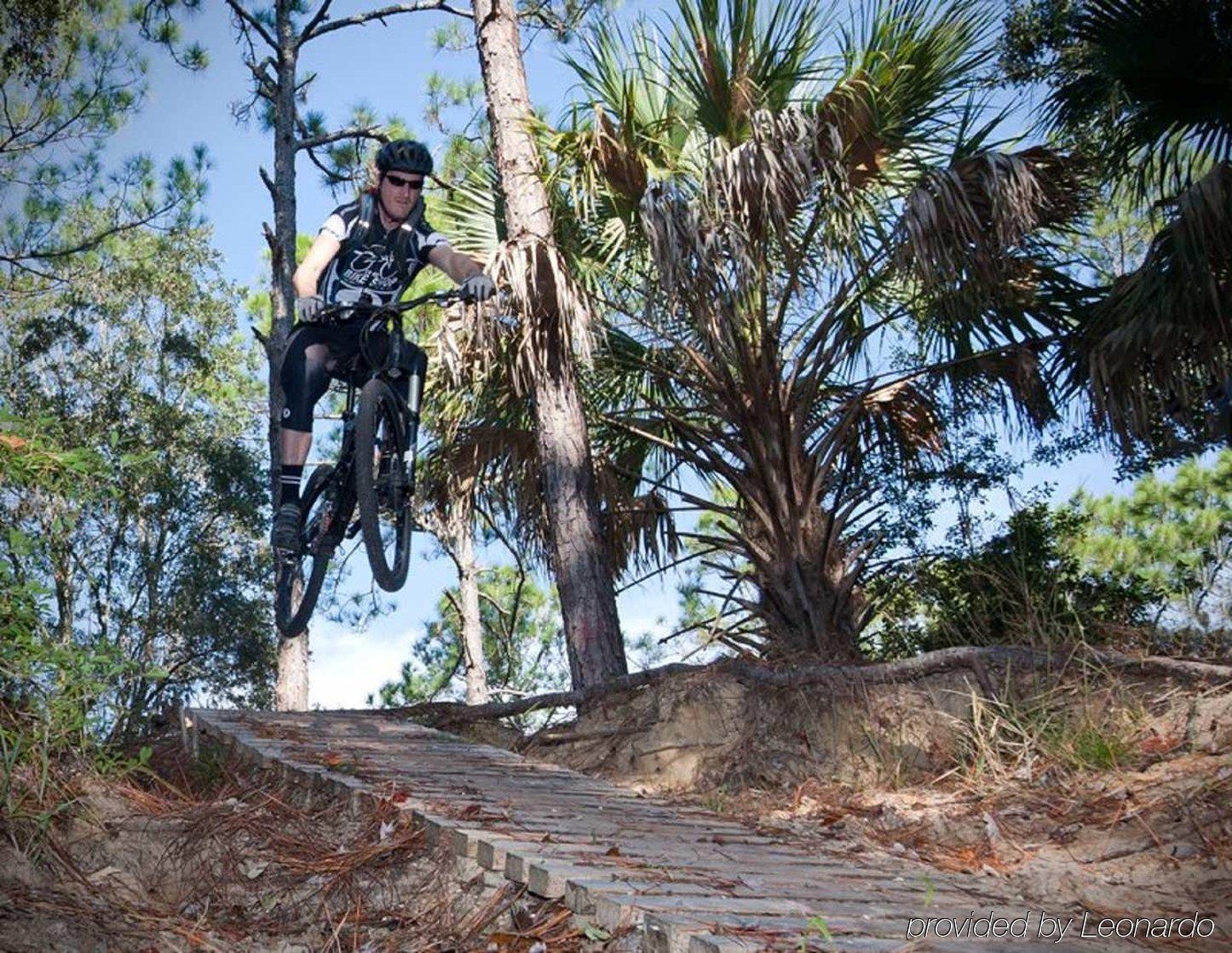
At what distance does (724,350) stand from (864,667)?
2.17 metres

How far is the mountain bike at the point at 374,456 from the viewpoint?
6.02m

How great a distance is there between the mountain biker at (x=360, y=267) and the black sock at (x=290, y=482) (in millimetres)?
127

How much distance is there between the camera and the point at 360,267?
6.11m

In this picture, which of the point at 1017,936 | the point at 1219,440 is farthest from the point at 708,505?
the point at 1017,936

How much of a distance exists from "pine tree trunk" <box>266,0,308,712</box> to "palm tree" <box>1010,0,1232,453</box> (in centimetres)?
730

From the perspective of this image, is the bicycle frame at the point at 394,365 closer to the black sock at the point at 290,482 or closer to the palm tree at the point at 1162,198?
the black sock at the point at 290,482

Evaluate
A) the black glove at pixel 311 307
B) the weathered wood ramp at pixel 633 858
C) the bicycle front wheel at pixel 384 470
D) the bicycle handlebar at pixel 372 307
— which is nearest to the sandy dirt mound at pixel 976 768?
the weathered wood ramp at pixel 633 858

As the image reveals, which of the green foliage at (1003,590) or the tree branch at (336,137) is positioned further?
the tree branch at (336,137)

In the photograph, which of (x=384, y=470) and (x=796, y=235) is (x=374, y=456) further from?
(x=796, y=235)

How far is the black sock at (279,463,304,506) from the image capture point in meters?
6.49

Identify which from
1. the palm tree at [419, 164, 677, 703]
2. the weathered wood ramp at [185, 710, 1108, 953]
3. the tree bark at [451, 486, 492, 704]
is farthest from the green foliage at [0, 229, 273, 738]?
the weathered wood ramp at [185, 710, 1108, 953]

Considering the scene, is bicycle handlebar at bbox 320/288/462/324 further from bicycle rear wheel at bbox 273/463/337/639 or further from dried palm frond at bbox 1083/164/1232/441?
dried palm frond at bbox 1083/164/1232/441

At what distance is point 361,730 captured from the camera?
609 centimetres

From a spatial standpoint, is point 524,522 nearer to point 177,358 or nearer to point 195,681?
point 195,681
